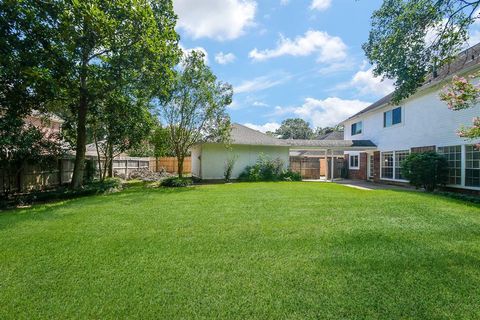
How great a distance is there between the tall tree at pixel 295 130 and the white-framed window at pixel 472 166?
47945 mm

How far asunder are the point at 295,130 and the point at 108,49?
5309 centimetres

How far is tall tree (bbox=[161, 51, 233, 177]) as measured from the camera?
16.6 metres

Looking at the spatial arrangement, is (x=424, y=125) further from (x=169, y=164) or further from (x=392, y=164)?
(x=169, y=164)

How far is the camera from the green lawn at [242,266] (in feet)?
9.61

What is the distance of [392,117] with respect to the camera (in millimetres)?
16953

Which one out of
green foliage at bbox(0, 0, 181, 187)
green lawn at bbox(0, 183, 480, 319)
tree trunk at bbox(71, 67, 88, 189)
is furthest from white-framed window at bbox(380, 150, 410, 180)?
tree trunk at bbox(71, 67, 88, 189)

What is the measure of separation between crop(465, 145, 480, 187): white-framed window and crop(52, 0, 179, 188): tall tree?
45.9 feet

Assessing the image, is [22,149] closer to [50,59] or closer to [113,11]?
[50,59]

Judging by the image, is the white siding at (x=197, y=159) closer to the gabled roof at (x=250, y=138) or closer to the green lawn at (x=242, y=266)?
the gabled roof at (x=250, y=138)

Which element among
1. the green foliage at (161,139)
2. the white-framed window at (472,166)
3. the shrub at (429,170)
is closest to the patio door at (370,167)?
the shrub at (429,170)

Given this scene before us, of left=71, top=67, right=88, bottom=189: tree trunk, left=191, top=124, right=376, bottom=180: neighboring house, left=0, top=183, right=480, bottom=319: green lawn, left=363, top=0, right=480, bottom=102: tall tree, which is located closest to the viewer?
left=0, top=183, right=480, bottom=319: green lawn

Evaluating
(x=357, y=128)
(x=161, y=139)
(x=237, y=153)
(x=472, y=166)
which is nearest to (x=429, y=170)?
(x=472, y=166)

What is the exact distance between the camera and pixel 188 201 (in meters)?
9.77

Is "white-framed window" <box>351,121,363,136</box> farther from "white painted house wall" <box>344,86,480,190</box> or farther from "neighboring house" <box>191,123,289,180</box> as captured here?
"neighboring house" <box>191,123,289,180</box>
